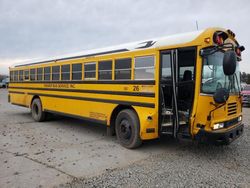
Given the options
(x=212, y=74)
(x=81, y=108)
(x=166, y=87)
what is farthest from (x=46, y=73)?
(x=212, y=74)

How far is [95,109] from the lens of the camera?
7.59 m

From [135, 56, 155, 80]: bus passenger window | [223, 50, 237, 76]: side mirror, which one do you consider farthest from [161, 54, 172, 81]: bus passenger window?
[223, 50, 237, 76]: side mirror

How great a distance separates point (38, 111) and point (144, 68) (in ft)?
20.1

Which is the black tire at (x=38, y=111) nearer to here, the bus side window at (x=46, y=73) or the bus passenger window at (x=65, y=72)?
the bus side window at (x=46, y=73)

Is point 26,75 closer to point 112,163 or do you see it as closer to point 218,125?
→ point 112,163

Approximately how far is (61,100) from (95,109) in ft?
7.05

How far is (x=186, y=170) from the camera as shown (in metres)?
4.98

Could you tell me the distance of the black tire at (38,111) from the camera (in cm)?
1054

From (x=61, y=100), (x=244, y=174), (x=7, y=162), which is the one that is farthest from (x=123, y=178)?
(x=61, y=100)

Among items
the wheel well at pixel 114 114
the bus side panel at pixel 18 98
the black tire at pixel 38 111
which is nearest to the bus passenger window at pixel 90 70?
the wheel well at pixel 114 114

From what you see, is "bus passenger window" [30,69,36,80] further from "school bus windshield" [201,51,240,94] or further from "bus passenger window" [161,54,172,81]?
"school bus windshield" [201,51,240,94]

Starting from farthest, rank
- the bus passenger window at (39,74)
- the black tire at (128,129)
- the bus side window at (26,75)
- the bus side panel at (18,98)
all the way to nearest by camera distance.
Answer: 1. the bus side panel at (18,98)
2. the bus side window at (26,75)
3. the bus passenger window at (39,74)
4. the black tire at (128,129)

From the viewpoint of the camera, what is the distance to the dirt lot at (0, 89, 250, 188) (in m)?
4.46

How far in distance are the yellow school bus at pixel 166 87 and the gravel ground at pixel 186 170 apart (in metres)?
0.53
